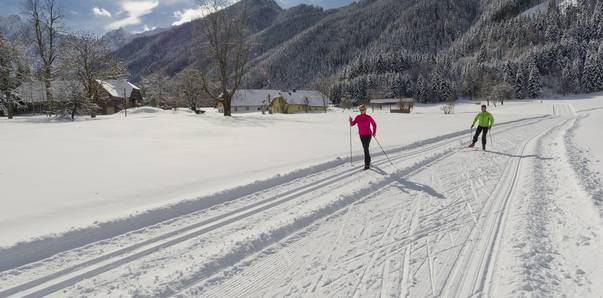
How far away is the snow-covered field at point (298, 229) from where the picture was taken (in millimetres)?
3266

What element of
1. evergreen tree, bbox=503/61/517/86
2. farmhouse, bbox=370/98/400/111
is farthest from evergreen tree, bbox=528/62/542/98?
farmhouse, bbox=370/98/400/111

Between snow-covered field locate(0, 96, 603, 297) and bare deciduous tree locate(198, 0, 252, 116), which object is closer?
snow-covered field locate(0, 96, 603, 297)

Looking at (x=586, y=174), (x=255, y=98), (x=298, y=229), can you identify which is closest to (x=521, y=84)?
(x=255, y=98)

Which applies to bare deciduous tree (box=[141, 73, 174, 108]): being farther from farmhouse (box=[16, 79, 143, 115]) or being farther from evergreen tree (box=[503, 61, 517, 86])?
evergreen tree (box=[503, 61, 517, 86])

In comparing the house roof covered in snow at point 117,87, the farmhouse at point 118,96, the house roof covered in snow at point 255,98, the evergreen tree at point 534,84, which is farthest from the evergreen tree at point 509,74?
the house roof covered in snow at point 117,87

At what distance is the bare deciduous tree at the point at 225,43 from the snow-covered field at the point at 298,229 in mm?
20039

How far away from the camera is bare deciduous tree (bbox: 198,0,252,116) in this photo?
27062 millimetres

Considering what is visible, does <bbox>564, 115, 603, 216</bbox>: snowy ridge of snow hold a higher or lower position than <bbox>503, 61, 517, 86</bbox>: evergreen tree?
lower

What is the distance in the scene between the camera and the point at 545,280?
3.24m

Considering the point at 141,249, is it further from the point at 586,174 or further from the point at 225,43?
the point at 225,43

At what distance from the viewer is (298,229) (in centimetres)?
462

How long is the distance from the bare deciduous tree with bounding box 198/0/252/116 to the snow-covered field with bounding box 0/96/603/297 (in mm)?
20039

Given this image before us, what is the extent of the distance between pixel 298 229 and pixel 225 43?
1009 inches

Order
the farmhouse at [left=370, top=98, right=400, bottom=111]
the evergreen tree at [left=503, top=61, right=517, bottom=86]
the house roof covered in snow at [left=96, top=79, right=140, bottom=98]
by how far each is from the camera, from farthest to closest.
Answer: the farmhouse at [left=370, top=98, right=400, bottom=111]
the evergreen tree at [left=503, top=61, right=517, bottom=86]
the house roof covered in snow at [left=96, top=79, right=140, bottom=98]
